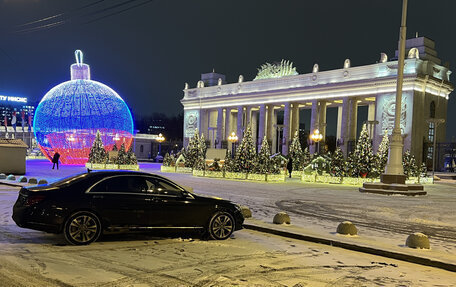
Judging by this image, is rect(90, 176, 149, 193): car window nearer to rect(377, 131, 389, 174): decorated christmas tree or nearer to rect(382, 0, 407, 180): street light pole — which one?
rect(382, 0, 407, 180): street light pole

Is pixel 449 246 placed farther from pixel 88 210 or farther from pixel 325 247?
pixel 88 210

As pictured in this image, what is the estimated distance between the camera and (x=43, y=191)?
24.8ft

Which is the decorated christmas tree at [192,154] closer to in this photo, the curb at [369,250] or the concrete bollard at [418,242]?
the curb at [369,250]

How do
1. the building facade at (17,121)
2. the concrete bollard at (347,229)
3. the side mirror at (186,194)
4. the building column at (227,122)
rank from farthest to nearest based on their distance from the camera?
the building column at (227,122), the building facade at (17,121), the concrete bollard at (347,229), the side mirror at (186,194)

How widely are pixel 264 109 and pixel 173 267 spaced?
2514 inches

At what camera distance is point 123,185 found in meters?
8.07

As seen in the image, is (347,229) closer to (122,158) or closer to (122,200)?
(122,200)

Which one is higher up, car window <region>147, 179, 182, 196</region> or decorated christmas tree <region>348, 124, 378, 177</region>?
decorated christmas tree <region>348, 124, 378, 177</region>

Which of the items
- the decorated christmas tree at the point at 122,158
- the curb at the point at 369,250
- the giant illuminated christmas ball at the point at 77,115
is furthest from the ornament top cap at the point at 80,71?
the curb at the point at 369,250

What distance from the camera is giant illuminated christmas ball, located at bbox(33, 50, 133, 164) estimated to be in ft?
122

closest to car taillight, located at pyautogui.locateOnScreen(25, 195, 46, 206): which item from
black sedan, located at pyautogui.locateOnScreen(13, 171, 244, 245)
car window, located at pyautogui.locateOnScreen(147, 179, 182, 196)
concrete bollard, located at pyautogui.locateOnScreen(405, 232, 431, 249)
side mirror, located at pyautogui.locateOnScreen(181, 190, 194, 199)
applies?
black sedan, located at pyautogui.locateOnScreen(13, 171, 244, 245)

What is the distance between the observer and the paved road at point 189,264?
577 cm

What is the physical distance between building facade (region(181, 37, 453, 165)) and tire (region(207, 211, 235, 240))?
109 ft

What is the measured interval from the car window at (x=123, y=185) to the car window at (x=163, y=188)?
125 millimetres
